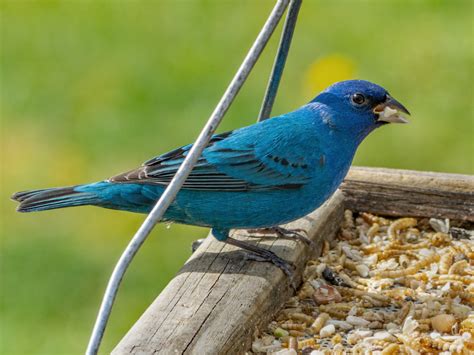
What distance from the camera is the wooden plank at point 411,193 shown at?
14.0 feet

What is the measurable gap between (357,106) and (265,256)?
0.67 m

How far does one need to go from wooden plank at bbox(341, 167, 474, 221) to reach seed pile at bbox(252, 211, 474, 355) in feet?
0.17

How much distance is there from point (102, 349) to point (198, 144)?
8.74 feet

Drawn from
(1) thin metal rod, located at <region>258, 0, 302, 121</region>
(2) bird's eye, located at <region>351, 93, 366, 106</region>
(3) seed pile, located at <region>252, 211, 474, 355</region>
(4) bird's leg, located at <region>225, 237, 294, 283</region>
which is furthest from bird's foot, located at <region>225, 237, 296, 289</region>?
(2) bird's eye, located at <region>351, 93, 366, 106</region>

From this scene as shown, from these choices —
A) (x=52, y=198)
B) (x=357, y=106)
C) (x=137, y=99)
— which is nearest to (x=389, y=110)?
(x=357, y=106)

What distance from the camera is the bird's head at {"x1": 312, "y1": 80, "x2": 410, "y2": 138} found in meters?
3.84

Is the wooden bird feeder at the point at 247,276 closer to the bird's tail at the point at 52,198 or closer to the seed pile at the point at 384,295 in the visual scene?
the seed pile at the point at 384,295

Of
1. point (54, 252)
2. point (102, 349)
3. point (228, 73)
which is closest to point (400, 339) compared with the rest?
point (102, 349)

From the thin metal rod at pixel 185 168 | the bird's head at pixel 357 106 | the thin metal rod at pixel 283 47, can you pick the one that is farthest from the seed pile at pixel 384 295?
the thin metal rod at pixel 185 168

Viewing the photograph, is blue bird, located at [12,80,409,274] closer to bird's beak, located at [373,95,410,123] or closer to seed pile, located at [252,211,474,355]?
bird's beak, located at [373,95,410,123]

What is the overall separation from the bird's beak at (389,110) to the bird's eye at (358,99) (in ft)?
0.19

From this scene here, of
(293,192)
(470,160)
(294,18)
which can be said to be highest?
(470,160)

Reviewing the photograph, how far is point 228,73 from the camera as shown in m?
7.18

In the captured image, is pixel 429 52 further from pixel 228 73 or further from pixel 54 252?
pixel 54 252
